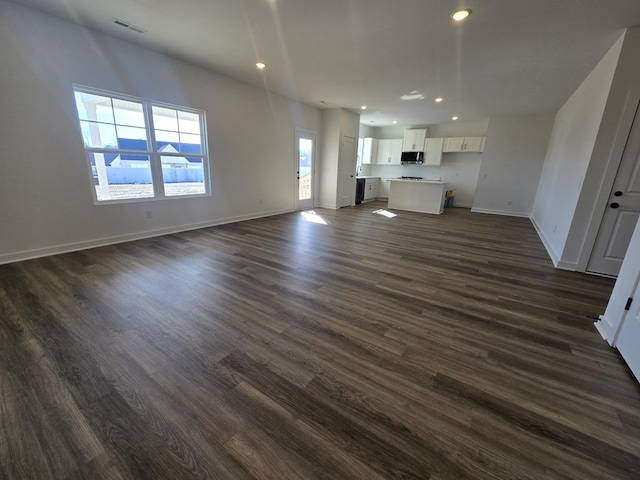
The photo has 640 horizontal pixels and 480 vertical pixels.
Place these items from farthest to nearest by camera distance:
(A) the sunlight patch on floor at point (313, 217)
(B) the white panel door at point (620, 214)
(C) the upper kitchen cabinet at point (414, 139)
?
(C) the upper kitchen cabinet at point (414, 139) < (A) the sunlight patch on floor at point (313, 217) < (B) the white panel door at point (620, 214)

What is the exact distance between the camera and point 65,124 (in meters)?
3.29

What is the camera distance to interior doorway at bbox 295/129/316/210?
6930 mm

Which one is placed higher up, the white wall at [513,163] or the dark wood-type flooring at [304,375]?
the white wall at [513,163]

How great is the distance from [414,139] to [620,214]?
6.74 meters

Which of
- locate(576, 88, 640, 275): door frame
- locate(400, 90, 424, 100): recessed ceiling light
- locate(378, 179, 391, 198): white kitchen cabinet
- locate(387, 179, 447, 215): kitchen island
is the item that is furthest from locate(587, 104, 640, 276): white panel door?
locate(378, 179, 391, 198): white kitchen cabinet

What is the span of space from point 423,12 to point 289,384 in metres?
3.49

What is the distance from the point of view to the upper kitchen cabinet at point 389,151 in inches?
376

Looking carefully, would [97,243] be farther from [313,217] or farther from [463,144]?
[463,144]

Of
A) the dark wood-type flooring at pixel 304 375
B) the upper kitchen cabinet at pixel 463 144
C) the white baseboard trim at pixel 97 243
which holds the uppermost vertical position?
the upper kitchen cabinet at pixel 463 144

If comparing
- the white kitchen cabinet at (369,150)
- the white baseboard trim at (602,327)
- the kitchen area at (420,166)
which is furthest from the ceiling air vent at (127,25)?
the white kitchen cabinet at (369,150)

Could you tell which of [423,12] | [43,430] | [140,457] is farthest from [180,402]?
[423,12]

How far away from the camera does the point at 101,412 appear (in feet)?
4.41

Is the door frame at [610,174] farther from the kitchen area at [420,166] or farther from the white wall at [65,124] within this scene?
the white wall at [65,124]

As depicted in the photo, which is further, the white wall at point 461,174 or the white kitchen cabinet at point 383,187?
the white kitchen cabinet at point 383,187
